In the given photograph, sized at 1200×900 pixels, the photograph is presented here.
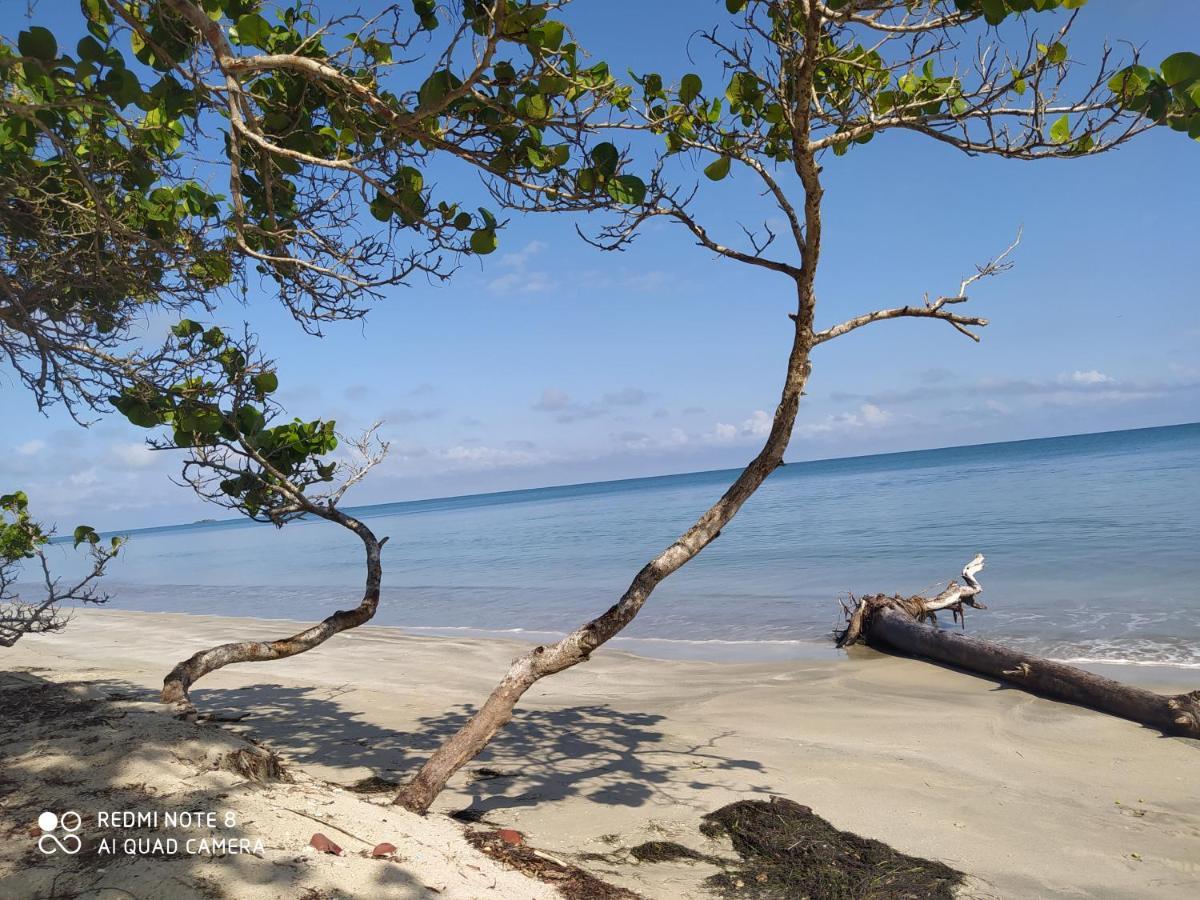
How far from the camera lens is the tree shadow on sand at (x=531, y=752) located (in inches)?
197

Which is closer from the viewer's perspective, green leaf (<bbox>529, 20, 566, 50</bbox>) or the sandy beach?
green leaf (<bbox>529, 20, 566, 50</bbox>)

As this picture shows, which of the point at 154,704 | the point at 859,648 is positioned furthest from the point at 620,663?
the point at 154,704

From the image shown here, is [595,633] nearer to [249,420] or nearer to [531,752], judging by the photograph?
[531,752]

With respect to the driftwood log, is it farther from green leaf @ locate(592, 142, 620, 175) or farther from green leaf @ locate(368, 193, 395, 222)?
green leaf @ locate(368, 193, 395, 222)

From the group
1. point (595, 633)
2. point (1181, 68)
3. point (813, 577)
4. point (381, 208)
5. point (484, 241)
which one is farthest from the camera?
point (813, 577)

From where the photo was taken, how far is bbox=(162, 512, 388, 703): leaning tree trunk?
4.62 metres

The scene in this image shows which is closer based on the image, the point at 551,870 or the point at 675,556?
the point at 551,870

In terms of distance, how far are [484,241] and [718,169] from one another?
1553 millimetres

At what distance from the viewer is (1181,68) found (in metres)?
3.38

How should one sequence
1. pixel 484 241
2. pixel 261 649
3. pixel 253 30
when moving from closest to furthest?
pixel 253 30 < pixel 484 241 < pixel 261 649

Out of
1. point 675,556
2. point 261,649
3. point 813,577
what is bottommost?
point 813,577

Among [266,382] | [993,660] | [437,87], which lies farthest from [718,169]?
[993,660]

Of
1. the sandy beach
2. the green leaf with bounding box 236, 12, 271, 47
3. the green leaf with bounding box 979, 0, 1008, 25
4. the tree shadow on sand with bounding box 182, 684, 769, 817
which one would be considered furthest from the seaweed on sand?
the green leaf with bounding box 236, 12, 271, 47

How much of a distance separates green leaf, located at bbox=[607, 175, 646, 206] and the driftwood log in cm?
608
